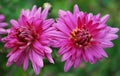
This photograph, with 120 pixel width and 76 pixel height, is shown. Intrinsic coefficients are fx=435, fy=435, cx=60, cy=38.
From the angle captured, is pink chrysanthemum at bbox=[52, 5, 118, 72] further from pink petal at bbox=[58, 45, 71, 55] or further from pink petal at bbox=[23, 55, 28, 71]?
pink petal at bbox=[23, 55, 28, 71]

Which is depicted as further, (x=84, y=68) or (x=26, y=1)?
(x=84, y=68)

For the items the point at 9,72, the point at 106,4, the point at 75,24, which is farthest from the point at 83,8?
the point at 75,24

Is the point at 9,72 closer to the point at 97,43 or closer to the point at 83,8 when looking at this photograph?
the point at 83,8

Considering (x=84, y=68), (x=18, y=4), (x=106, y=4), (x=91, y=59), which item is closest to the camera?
(x=91, y=59)

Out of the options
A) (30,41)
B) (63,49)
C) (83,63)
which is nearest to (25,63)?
(30,41)

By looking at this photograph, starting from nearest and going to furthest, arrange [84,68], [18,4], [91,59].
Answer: [91,59]
[18,4]
[84,68]

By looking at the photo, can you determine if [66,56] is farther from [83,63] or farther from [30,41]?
[83,63]
